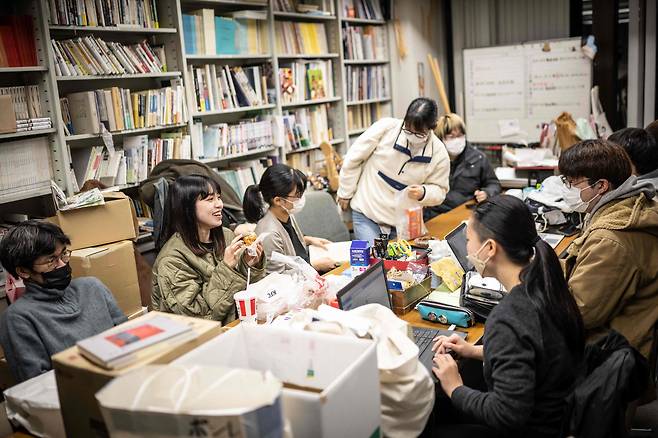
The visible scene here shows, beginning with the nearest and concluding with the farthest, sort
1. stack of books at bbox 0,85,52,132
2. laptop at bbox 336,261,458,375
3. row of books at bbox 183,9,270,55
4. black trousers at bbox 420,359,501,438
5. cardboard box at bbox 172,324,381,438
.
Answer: cardboard box at bbox 172,324,381,438 → black trousers at bbox 420,359,501,438 → laptop at bbox 336,261,458,375 → stack of books at bbox 0,85,52,132 → row of books at bbox 183,9,270,55

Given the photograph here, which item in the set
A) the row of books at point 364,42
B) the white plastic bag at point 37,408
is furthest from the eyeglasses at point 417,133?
the white plastic bag at point 37,408

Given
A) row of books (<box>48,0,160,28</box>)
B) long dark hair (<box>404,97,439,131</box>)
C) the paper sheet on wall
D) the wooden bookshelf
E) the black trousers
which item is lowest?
the black trousers

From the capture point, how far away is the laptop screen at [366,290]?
207cm

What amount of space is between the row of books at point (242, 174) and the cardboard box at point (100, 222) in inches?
50.7

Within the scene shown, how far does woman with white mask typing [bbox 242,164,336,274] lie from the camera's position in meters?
2.97

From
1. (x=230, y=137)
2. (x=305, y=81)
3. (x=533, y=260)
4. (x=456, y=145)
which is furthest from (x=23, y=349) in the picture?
(x=305, y=81)

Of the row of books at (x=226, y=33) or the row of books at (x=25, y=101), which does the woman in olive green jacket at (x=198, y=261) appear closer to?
the row of books at (x=25, y=101)

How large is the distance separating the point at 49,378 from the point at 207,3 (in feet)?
11.5

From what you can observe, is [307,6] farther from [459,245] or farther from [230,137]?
[459,245]

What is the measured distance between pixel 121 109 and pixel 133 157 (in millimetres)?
312

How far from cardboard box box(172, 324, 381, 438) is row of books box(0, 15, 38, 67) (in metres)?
2.51

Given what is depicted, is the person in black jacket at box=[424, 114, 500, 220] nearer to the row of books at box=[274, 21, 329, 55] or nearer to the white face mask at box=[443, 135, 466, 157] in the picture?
the white face mask at box=[443, 135, 466, 157]

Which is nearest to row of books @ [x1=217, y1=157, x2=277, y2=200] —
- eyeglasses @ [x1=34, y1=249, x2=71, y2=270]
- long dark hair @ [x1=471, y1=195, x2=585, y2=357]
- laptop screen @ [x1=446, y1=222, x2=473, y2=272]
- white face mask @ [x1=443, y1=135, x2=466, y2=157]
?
white face mask @ [x1=443, y1=135, x2=466, y2=157]

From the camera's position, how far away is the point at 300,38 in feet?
17.2
